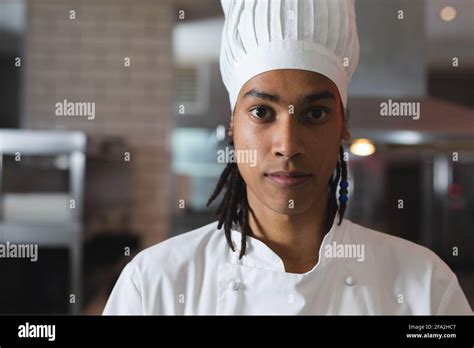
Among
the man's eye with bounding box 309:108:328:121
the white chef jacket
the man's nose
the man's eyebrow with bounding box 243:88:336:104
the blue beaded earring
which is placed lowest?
the white chef jacket

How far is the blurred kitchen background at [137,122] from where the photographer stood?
1021mm

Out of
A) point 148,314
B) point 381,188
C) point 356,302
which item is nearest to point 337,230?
point 356,302

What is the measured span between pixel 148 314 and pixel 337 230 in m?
0.38

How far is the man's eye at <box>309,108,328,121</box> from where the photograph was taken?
2.93ft

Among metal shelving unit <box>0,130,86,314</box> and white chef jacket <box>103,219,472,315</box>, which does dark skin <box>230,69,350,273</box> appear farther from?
metal shelving unit <box>0,130,86,314</box>

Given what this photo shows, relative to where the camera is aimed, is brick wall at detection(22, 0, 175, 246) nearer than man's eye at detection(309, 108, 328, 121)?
No

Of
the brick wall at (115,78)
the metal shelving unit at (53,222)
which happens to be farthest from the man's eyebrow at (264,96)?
the metal shelving unit at (53,222)

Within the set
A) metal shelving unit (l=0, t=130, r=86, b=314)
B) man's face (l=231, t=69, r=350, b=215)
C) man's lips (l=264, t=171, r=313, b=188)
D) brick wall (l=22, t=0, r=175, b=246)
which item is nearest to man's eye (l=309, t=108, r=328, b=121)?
man's face (l=231, t=69, r=350, b=215)

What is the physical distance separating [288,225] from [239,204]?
0.10m

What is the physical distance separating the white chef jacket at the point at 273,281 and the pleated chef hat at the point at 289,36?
296 millimetres

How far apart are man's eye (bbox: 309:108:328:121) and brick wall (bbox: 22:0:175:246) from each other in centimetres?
32

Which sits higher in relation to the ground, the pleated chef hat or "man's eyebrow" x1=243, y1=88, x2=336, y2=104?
the pleated chef hat

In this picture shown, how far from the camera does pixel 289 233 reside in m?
0.95

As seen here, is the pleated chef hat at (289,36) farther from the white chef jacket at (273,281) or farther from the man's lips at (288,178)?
the white chef jacket at (273,281)
